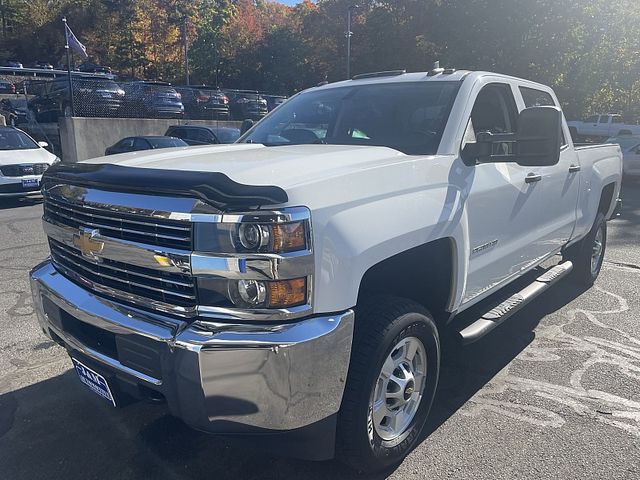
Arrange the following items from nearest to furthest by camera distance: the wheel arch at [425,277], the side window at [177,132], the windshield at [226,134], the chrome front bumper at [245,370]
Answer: the chrome front bumper at [245,370], the wheel arch at [425,277], the windshield at [226,134], the side window at [177,132]

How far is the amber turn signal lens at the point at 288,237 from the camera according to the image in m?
2.07

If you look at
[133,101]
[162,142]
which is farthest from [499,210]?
[133,101]

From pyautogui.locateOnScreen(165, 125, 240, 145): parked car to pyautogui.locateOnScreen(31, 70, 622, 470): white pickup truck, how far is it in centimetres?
1293

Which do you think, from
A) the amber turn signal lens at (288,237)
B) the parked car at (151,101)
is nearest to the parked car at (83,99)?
the parked car at (151,101)

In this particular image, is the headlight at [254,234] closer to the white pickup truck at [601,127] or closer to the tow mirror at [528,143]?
the tow mirror at [528,143]

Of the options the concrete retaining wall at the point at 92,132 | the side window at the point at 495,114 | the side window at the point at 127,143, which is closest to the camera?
the side window at the point at 495,114

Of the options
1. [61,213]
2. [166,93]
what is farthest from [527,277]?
[166,93]

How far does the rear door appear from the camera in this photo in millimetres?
4211

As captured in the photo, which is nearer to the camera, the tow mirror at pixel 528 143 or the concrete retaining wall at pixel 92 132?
the tow mirror at pixel 528 143

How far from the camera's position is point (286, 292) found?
2111mm

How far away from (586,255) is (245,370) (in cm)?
491

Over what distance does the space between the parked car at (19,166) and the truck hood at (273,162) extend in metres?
9.19

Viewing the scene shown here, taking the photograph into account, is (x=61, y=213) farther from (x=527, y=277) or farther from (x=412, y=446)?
(x=527, y=277)

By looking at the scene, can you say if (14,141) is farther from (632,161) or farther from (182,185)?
(632,161)
